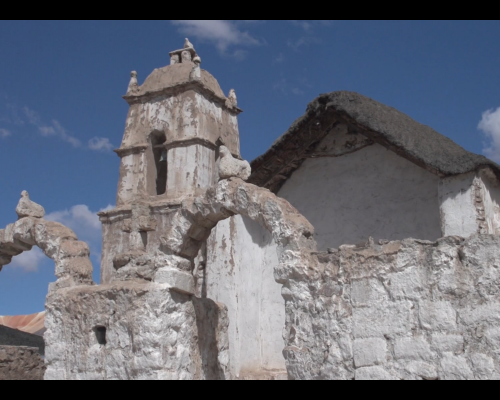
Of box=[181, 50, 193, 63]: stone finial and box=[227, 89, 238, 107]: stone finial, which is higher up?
box=[181, 50, 193, 63]: stone finial

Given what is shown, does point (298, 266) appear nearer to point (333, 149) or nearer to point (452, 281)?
point (452, 281)

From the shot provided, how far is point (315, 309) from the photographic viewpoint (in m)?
6.32

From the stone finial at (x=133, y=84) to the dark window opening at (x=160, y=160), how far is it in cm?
173

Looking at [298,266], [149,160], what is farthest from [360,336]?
[149,160]

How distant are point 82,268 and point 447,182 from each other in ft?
17.3

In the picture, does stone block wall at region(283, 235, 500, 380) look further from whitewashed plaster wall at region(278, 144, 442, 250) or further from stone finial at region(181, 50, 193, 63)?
stone finial at region(181, 50, 193, 63)

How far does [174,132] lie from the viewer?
17.7 metres

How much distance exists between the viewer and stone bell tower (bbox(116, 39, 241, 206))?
55.9 ft

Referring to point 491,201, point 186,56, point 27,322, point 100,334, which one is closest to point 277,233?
point 100,334

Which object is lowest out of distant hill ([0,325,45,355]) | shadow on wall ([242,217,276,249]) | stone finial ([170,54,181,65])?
distant hill ([0,325,45,355])

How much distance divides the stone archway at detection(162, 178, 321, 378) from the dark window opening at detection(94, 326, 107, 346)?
135 cm

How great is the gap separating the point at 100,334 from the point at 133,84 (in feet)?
40.5

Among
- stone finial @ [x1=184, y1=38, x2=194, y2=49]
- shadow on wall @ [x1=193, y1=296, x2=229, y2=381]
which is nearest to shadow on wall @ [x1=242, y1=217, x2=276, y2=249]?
shadow on wall @ [x1=193, y1=296, x2=229, y2=381]

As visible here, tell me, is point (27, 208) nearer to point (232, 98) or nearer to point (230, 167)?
point (230, 167)
